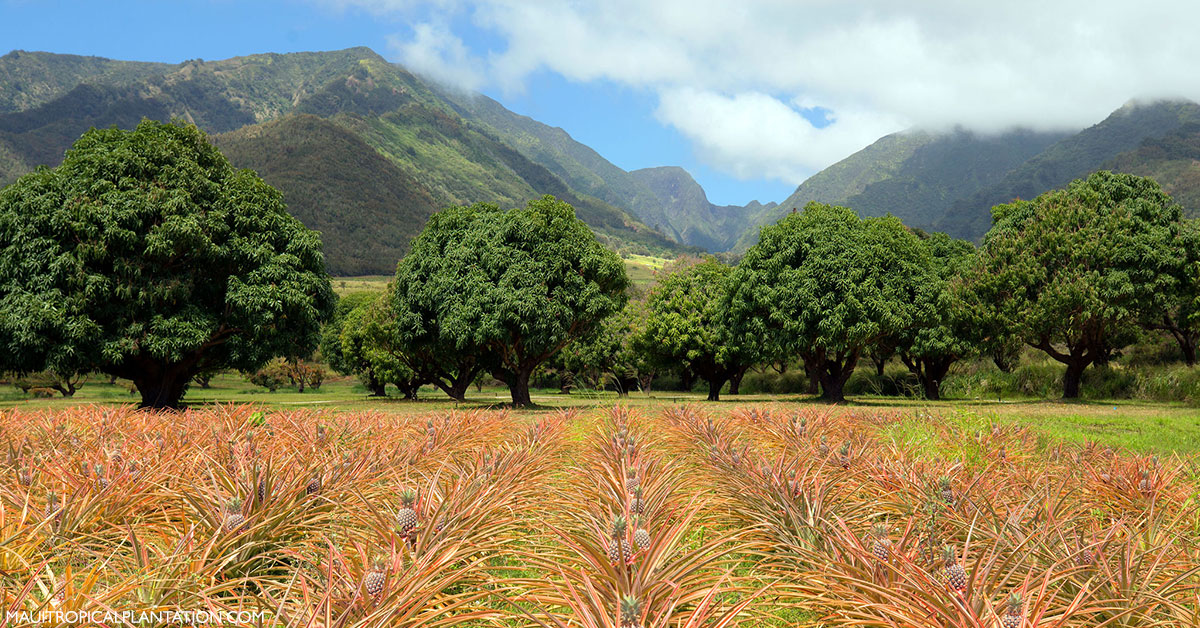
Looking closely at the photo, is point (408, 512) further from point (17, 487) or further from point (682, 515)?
point (17, 487)

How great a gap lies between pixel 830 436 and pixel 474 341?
1517cm

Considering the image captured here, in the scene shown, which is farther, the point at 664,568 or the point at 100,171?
the point at 100,171

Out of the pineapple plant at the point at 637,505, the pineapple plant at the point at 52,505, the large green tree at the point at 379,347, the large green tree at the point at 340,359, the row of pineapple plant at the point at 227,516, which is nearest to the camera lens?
the row of pineapple plant at the point at 227,516

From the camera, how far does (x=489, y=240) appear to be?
22000mm

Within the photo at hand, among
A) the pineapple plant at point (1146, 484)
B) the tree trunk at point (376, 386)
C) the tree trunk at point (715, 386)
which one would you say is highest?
the pineapple plant at point (1146, 484)

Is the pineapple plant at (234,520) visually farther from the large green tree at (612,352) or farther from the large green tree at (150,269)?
the large green tree at (612,352)

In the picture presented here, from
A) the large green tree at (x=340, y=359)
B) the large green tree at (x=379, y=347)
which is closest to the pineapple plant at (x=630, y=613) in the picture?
the large green tree at (x=379, y=347)

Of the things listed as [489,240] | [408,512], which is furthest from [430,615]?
[489,240]

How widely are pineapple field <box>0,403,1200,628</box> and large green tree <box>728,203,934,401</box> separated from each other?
16323 millimetres

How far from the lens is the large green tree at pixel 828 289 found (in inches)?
866

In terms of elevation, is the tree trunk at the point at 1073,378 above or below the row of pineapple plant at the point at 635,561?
below

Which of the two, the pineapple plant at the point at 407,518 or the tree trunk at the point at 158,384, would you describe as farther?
the tree trunk at the point at 158,384

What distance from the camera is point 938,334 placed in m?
26.0

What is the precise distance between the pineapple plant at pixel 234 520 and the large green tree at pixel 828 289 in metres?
21.3
